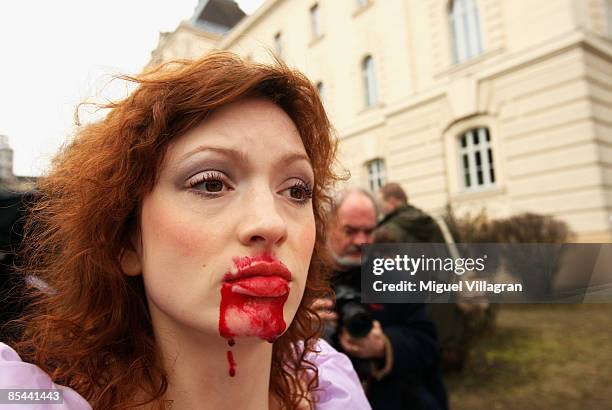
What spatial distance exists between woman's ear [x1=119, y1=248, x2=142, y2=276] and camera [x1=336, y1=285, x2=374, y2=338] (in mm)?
649

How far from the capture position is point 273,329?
674 millimetres

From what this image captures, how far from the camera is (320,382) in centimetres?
104

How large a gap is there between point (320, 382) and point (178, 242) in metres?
0.60

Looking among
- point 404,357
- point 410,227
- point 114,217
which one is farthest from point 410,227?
point 114,217

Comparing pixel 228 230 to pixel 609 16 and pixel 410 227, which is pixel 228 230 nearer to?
pixel 410 227

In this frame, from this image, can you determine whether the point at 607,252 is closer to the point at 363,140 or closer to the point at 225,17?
the point at 225,17

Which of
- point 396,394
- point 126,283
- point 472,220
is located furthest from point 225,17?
point 472,220

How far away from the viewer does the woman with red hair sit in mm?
673

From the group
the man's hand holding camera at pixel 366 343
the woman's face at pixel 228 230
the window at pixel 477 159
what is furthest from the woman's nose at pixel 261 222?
the window at pixel 477 159

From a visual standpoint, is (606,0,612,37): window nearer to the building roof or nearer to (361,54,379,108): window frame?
the building roof

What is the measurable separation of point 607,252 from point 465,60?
2.97 metres

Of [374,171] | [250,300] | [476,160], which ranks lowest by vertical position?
[250,300]

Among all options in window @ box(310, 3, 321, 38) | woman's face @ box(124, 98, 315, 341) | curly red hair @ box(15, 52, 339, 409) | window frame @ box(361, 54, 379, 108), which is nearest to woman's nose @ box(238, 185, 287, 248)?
woman's face @ box(124, 98, 315, 341)

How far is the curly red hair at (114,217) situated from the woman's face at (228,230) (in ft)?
0.15
